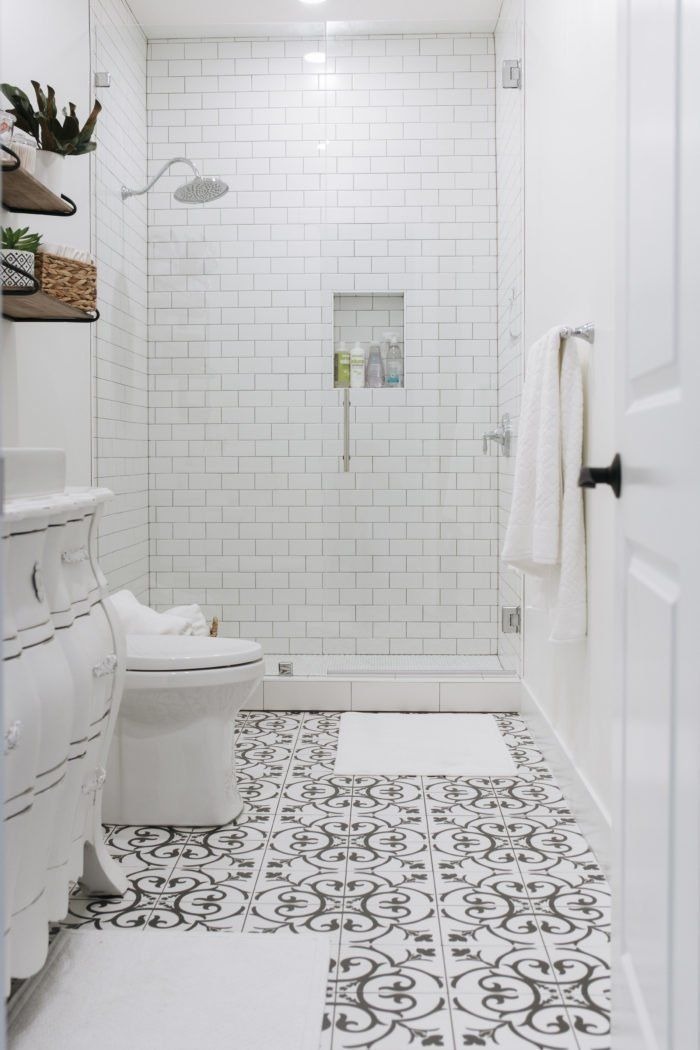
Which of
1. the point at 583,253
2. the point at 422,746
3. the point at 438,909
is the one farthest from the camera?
the point at 422,746

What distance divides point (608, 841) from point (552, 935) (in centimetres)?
35

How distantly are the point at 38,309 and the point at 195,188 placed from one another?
4.84ft

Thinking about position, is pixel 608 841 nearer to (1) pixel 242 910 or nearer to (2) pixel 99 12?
(1) pixel 242 910

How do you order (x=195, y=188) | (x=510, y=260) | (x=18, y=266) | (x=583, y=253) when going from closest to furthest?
(x=18, y=266)
(x=583, y=253)
(x=510, y=260)
(x=195, y=188)

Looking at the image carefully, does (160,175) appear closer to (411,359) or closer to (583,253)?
(411,359)

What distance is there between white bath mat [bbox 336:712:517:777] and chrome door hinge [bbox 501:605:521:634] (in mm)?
359

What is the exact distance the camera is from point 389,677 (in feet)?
12.0

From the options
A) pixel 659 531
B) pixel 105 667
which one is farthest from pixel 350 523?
pixel 659 531

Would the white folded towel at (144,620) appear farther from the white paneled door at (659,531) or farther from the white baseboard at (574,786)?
the white paneled door at (659,531)

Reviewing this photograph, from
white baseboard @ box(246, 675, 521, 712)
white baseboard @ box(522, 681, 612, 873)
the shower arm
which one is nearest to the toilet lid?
white baseboard @ box(522, 681, 612, 873)

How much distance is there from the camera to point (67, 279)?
2369mm

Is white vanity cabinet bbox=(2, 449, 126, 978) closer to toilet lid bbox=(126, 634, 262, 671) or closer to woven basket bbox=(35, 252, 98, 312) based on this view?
toilet lid bbox=(126, 634, 262, 671)

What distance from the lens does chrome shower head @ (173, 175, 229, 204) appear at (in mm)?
3701

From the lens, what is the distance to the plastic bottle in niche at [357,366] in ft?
12.4
